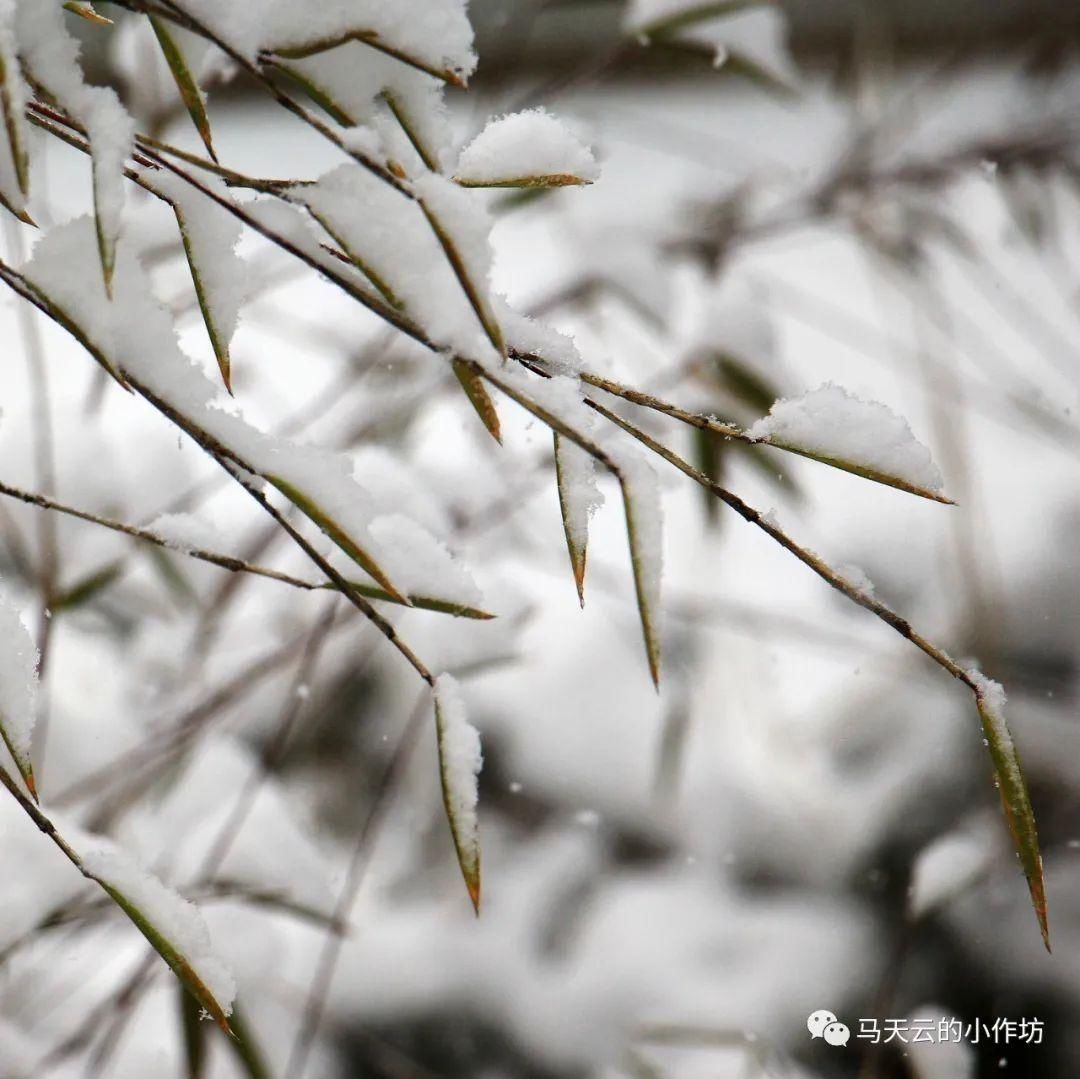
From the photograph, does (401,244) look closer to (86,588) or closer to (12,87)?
(12,87)

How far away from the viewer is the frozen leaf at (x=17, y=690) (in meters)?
0.23

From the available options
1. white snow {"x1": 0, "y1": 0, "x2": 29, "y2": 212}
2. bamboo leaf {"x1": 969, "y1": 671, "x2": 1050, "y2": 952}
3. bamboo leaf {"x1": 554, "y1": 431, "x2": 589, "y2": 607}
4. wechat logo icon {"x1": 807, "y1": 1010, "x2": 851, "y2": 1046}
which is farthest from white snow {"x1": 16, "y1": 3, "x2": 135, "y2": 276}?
wechat logo icon {"x1": 807, "y1": 1010, "x2": 851, "y2": 1046}

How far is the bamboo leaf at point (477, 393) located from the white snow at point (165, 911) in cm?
14

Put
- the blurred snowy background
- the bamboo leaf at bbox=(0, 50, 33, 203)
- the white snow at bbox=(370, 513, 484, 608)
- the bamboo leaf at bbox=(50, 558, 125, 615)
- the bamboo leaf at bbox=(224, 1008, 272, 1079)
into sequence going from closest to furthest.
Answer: the bamboo leaf at bbox=(0, 50, 33, 203) < the white snow at bbox=(370, 513, 484, 608) < the bamboo leaf at bbox=(224, 1008, 272, 1079) < the bamboo leaf at bbox=(50, 558, 125, 615) < the blurred snowy background

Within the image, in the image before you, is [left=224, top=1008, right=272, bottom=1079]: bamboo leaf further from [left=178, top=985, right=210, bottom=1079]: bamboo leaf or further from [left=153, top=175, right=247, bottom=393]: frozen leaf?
[left=153, top=175, right=247, bottom=393]: frozen leaf

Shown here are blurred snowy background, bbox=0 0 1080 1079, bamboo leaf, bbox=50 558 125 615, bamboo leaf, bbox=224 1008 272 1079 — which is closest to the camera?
bamboo leaf, bbox=224 1008 272 1079

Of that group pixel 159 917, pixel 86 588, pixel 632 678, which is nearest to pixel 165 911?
pixel 159 917

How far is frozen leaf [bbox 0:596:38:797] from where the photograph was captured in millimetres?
234

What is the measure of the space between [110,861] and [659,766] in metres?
0.74

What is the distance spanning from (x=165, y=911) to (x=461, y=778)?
78mm

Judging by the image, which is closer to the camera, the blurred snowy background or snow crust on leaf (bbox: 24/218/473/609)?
snow crust on leaf (bbox: 24/218/473/609)

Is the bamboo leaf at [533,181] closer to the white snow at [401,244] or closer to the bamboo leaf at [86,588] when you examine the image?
the white snow at [401,244]

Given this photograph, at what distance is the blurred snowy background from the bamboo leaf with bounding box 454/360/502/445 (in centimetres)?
35

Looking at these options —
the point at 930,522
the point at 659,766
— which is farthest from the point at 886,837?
the point at 930,522
